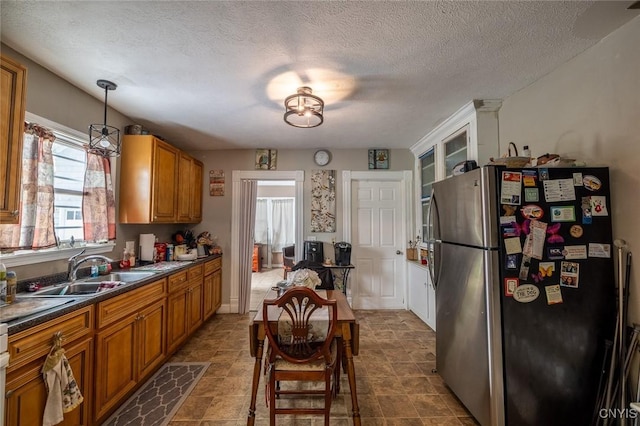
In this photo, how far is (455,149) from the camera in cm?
302

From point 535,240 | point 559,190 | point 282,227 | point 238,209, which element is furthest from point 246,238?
point 282,227

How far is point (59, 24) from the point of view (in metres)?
1.51

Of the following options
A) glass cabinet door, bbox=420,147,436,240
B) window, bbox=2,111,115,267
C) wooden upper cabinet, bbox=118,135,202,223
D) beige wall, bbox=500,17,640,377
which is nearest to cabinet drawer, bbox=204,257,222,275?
wooden upper cabinet, bbox=118,135,202,223

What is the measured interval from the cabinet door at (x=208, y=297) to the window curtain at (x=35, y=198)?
5.60ft

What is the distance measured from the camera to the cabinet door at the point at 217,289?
3742 millimetres

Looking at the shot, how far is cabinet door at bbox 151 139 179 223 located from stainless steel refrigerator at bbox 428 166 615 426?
121 inches

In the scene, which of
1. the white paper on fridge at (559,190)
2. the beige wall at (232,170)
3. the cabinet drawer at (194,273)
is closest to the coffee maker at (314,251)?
the beige wall at (232,170)

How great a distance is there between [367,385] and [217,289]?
253 cm

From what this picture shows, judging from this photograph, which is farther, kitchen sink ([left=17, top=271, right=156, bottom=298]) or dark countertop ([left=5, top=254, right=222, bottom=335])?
kitchen sink ([left=17, top=271, right=156, bottom=298])

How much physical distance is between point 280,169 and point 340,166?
3.09 feet

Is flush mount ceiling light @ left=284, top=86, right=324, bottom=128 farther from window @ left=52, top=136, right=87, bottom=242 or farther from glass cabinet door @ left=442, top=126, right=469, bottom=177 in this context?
window @ left=52, top=136, right=87, bottom=242

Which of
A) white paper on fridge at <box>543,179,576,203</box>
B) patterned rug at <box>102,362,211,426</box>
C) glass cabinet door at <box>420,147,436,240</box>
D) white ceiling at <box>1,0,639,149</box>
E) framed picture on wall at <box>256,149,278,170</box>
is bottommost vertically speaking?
patterned rug at <box>102,362,211,426</box>

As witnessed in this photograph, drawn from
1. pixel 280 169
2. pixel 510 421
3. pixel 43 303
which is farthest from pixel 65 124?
pixel 510 421

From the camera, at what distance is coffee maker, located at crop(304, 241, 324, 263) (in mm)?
3891
